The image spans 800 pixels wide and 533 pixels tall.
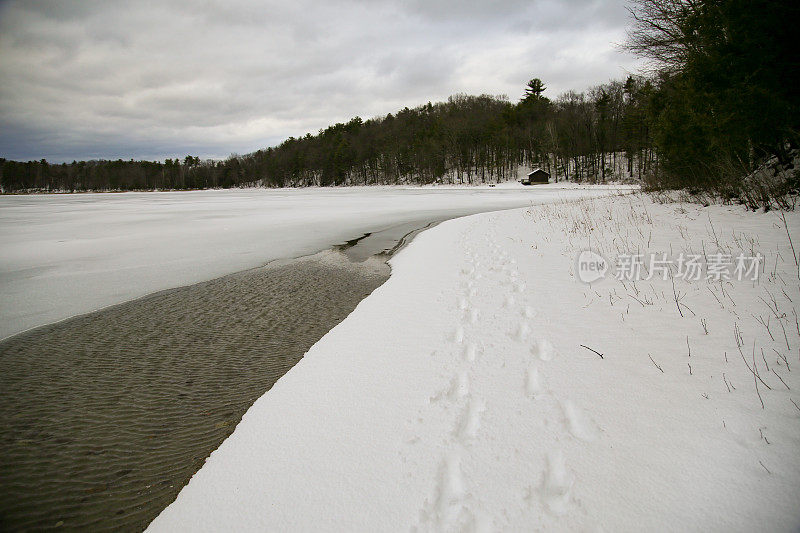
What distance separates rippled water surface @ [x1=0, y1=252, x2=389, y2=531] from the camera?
252 cm

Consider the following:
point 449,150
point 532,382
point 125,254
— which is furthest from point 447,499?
point 449,150

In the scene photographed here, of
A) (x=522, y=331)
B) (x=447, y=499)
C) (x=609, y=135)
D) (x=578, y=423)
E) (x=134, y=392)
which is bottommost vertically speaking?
(x=134, y=392)

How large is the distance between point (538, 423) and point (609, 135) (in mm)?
62810

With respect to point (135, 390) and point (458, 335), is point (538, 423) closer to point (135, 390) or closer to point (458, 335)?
point (458, 335)

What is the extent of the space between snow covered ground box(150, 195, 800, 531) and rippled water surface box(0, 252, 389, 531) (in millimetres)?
418

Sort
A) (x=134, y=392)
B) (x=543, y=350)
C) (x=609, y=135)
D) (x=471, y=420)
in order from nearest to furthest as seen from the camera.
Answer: (x=471, y=420), (x=543, y=350), (x=134, y=392), (x=609, y=135)

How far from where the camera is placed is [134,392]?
3752 mm

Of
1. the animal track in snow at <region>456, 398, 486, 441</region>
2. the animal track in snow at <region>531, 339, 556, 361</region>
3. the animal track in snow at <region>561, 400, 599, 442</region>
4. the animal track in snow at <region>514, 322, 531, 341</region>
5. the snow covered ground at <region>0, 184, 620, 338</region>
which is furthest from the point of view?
the snow covered ground at <region>0, 184, 620, 338</region>

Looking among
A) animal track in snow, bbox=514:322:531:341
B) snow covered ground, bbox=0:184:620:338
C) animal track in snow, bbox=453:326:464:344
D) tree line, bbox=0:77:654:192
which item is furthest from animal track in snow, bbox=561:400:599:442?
tree line, bbox=0:77:654:192

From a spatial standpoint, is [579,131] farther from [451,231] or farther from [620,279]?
[620,279]

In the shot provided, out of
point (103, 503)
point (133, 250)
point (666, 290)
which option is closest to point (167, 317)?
point (103, 503)

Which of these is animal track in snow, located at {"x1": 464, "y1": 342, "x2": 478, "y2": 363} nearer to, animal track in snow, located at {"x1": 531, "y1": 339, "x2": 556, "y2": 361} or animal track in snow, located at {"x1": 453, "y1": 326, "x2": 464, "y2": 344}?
animal track in snow, located at {"x1": 453, "y1": 326, "x2": 464, "y2": 344}

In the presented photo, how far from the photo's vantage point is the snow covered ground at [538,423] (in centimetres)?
192

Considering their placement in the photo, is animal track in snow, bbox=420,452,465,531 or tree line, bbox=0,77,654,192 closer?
animal track in snow, bbox=420,452,465,531
